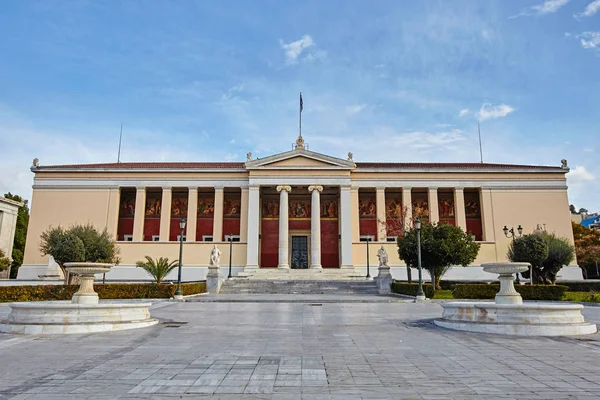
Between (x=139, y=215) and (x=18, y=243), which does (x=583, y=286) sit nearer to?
(x=139, y=215)

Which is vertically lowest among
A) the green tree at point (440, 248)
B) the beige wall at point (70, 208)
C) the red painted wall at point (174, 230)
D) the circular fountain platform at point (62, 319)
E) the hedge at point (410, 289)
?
the circular fountain platform at point (62, 319)

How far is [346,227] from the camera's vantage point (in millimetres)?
37125

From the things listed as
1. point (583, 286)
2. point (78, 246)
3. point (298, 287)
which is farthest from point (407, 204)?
point (78, 246)

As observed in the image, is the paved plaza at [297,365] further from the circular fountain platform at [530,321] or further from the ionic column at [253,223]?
the ionic column at [253,223]

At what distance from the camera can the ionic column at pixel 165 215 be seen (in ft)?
125

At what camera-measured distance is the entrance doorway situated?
39.7m

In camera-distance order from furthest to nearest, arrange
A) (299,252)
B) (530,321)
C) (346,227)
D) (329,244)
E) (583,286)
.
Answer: (299,252) → (329,244) → (346,227) → (583,286) → (530,321)

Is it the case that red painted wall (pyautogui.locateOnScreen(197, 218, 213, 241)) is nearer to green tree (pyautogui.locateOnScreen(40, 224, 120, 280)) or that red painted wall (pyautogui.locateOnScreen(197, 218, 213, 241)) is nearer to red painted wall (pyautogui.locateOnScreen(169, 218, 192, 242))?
red painted wall (pyautogui.locateOnScreen(169, 218, 192, 242))

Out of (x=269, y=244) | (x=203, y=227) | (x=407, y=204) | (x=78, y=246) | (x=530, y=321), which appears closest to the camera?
(x=530, y=321)

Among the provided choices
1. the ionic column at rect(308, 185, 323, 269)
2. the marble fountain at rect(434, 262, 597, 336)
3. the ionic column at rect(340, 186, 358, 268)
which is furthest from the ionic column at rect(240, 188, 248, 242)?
the marble fountain at rect(434, 262, 597, 336)

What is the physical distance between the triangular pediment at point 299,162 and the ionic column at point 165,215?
7.57m

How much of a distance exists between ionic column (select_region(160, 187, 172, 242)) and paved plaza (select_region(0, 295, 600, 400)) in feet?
95.5

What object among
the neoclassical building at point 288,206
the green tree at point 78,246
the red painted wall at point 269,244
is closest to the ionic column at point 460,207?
the neoclassical building at point 288,206

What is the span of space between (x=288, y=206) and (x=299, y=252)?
427 cm
